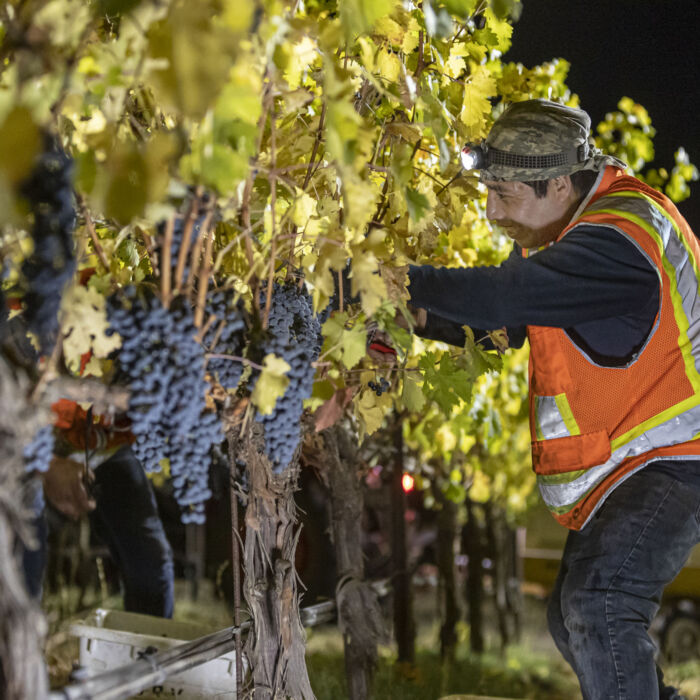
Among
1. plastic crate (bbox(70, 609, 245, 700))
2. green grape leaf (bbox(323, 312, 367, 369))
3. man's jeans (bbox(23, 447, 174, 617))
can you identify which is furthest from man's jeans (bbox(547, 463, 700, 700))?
man's jeans (bbox(23, 447, 174, 617))

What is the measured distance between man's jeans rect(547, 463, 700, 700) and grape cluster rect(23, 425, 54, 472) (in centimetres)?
100

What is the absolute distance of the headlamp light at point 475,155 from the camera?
164cm

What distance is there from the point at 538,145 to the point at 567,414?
59cm

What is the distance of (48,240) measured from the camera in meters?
0.80

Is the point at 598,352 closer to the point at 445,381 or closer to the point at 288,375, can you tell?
the point at 445,381

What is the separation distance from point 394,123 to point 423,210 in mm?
333

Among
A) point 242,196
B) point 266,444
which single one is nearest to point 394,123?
point 242,196

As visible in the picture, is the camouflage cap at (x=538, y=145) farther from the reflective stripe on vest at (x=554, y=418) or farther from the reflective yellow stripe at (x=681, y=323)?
the reflective stripe on vest at (x=554, y=418)

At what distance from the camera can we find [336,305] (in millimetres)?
1394

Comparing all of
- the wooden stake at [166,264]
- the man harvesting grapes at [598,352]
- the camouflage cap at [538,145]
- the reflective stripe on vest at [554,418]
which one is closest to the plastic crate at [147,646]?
the man harvesting grapes at [598,352]

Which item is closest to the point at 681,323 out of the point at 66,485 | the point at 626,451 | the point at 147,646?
the point at 626,451

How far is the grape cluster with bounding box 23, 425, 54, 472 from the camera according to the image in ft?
2.66

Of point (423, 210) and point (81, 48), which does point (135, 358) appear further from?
point (423, 210)

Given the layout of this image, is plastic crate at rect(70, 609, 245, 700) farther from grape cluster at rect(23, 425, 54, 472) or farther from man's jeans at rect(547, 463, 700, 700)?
grape cluster at rect(23, 425, 54, 472)
